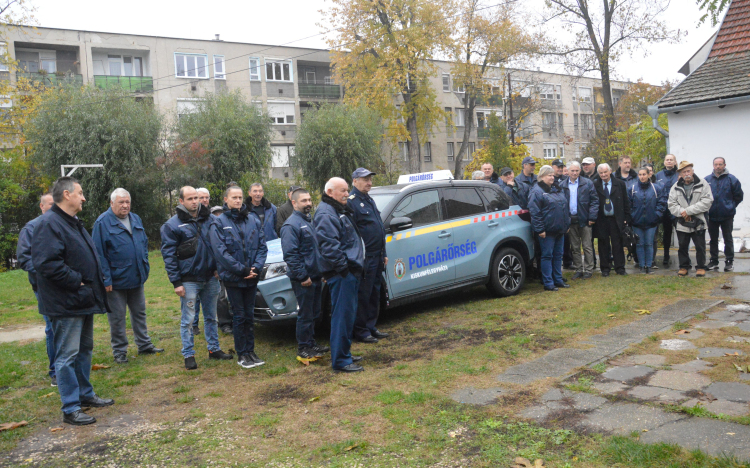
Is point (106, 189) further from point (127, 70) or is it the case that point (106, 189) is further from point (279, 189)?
point (127, 70)

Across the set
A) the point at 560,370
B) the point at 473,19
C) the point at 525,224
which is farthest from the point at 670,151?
the point at 473,19

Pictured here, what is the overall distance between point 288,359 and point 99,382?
194cm

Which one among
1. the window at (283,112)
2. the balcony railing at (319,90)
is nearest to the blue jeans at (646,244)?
the window at (283,112)

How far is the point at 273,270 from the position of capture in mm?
7035

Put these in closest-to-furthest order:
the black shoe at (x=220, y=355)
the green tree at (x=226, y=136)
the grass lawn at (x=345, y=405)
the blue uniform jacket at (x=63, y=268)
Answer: the grass lawn at (x=345, y=405)
the blue uniform jacket at (x=63, y=268)
the black shoe at (x=220, y=355)
the green tree at (x=226, y=136)

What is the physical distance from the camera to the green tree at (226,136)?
26.8 m

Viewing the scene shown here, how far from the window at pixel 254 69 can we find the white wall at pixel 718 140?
3145 centimetres

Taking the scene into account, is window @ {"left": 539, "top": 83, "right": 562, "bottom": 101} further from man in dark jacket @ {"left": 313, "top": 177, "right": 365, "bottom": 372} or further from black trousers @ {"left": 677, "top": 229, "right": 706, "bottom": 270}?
man in dark jacket @ {"left": 313, "top": 177, "right": 365, "bottom": 372}

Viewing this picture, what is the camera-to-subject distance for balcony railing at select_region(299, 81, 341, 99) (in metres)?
42.7

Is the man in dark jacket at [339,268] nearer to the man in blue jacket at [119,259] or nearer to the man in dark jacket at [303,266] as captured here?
the man in dark jacket at [303,266]

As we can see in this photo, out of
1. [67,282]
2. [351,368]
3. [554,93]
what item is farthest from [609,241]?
[554,93]

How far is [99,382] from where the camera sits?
19.9ft

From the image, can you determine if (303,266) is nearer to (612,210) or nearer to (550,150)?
(612,210)

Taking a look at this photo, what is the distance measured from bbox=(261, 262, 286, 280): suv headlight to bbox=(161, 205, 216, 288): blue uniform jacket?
0.65m
